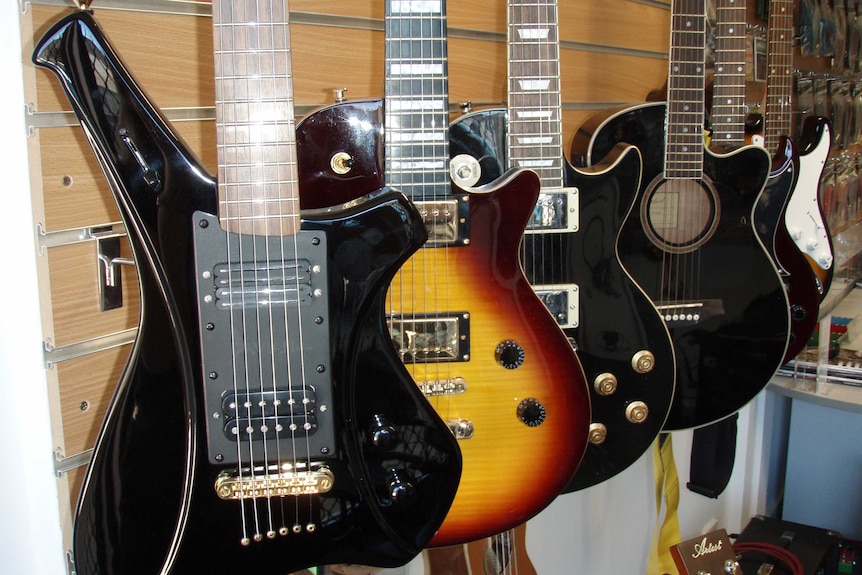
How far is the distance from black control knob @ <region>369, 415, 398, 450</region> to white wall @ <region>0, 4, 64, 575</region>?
1.45 ft

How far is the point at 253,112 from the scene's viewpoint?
2.55 ft

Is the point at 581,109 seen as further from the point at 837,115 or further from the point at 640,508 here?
the point at 837,115

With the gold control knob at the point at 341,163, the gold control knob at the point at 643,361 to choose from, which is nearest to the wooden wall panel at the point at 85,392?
the gold control knob at the point at 341,163

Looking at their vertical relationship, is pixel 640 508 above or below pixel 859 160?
below

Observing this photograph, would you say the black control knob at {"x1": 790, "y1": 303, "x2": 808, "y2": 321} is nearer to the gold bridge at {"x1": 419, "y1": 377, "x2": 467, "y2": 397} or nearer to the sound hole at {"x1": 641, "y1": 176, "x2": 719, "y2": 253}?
the sound hole at {"x1": 641, "y1": 176, "x2": 719, "y2": 253}

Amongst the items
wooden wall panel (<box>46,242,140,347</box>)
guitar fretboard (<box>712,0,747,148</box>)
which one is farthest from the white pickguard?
wooden wall panel (<box>46,242,140,347</box>)

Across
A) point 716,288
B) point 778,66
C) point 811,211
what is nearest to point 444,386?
point 716,288

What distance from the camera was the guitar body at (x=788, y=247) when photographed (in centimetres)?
139

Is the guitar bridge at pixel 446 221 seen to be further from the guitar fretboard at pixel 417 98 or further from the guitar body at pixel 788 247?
the guitar body at pixel 788 247

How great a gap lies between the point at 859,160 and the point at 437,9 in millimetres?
2615

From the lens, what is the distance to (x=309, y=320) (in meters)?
0.78

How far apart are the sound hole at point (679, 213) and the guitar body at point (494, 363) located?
360mm

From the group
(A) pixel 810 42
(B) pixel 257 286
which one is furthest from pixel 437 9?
(A) pixel 810 42

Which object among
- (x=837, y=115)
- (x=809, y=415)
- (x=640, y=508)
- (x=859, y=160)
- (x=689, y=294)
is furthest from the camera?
(x=859, y=160)
